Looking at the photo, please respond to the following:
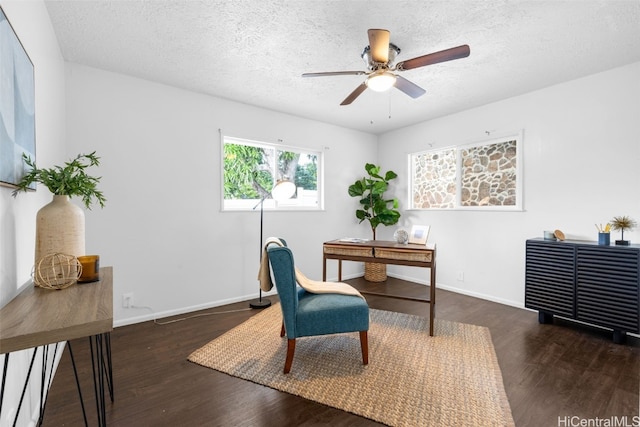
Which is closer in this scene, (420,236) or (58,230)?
(58,230)

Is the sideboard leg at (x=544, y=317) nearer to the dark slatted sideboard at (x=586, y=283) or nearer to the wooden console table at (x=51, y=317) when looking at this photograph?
the dark slatted sideboard at (x=586, y=283)

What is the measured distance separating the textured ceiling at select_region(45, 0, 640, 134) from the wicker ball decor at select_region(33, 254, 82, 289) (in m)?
1.81

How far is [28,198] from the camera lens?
1592 mm

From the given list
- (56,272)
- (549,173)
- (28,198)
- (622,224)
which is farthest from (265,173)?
(622,224)

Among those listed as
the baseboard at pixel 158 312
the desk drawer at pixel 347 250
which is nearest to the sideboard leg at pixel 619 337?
the desk drawer at pixel 347 250

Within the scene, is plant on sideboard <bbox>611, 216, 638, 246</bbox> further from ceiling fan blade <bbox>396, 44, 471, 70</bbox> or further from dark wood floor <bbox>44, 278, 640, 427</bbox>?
ceiling fan blade <bbox>396, 44, 471, 70</bbox>

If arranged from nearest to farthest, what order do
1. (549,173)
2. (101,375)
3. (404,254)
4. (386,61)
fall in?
(101,375)
(386,61)
(404,254)
(549,173)

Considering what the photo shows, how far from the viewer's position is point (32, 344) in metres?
0.83

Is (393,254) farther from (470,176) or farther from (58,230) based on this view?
(58,230)

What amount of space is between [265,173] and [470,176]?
300cm

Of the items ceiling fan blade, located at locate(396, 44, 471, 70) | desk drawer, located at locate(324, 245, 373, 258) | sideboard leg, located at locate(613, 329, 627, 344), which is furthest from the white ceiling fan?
sideboard leg, located at locate(613, 329, 627, 344)

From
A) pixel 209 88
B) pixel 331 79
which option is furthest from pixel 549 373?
pixel 209 88

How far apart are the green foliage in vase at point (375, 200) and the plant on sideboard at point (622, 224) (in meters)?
2.56

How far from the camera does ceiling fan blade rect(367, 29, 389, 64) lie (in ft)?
6.04
